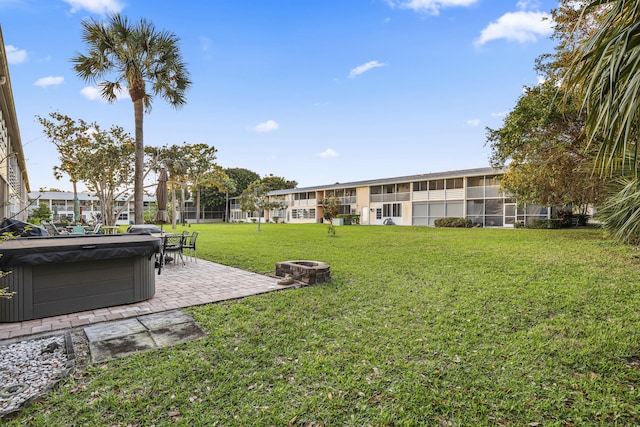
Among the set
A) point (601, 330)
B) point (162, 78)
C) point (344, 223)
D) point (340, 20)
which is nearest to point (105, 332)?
point (601, 330)

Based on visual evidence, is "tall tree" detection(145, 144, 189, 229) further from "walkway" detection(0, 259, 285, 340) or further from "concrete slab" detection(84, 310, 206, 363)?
"concrete slab" detection(84, 310, 206, 363)

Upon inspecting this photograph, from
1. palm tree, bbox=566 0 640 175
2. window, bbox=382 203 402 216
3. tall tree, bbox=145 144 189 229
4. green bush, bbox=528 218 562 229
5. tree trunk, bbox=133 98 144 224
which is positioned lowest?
green bush, bbox=528 218 562 229

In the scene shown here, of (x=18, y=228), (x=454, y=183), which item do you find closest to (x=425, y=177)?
(x=454, y=183)

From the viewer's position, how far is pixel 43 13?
11.0 metres

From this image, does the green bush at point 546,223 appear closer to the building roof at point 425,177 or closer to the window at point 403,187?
the building roof at point 425,177

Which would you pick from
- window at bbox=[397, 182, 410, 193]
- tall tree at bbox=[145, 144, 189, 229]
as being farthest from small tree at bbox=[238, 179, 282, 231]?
window at bbox=[397, 182, 410, 193]

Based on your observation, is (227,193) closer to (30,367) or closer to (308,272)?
(308,272)

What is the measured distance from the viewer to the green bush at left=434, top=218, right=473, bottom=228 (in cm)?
2676

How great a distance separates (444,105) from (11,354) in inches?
786

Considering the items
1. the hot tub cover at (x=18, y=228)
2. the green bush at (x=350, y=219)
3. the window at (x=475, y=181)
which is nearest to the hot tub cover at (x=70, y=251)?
the hot tub cover at (x=18, y=228)

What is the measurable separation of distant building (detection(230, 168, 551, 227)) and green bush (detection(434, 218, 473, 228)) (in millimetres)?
1515

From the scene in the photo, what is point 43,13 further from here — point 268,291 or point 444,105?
point 444,105

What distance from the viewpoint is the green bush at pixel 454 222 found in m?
→ 26.8

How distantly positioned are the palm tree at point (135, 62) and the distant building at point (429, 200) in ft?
63.5
